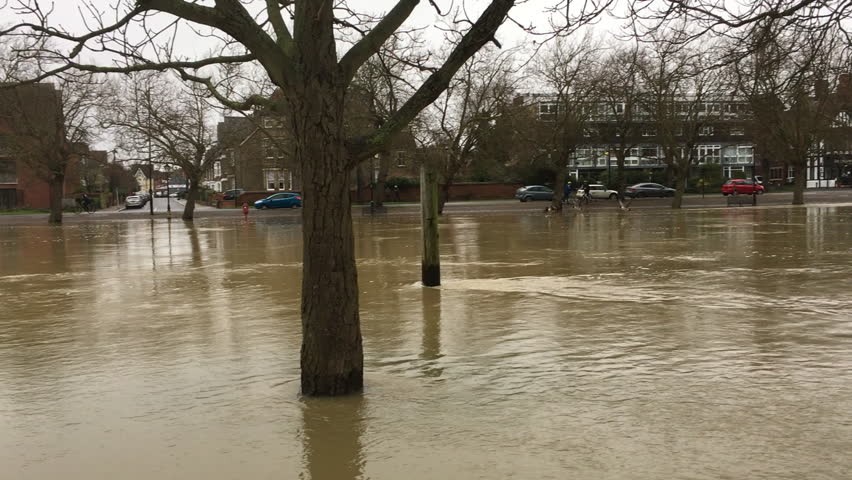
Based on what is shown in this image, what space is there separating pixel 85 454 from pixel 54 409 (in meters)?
1.23

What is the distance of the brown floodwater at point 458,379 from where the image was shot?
4.79 meters

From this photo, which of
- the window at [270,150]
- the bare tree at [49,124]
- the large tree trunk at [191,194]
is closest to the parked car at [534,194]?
the window at [270,150]

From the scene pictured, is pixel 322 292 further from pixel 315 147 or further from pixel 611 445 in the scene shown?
pixel 611 445

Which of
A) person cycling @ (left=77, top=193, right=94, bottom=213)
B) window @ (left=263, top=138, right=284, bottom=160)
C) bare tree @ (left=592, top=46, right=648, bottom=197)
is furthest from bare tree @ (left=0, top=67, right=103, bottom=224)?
bare tree @ (left=592, top=46, right=648, bottom=197)

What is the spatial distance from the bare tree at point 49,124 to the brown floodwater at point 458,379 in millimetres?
30134

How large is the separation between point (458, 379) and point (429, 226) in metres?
5.95

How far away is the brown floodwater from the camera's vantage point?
4789 mm

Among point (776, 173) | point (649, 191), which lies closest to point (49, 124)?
point (649, 191)

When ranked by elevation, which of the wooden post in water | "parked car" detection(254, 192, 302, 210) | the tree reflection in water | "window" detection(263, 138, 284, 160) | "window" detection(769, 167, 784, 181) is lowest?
the tree reflection in water

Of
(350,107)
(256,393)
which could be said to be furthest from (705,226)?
(256,393)

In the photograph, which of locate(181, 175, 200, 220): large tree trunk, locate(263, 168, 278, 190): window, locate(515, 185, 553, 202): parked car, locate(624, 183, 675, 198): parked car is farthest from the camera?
locate(263, 168, 278, 190): window

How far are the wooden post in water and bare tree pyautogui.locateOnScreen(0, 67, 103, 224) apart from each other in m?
33.3

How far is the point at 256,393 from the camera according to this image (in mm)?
6383

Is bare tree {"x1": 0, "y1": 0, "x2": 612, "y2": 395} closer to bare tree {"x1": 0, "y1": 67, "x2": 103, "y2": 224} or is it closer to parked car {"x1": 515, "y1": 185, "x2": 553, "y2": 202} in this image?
bare tree {"x1": 0, "y1": 67, "x2": 103, "y2": 224}
